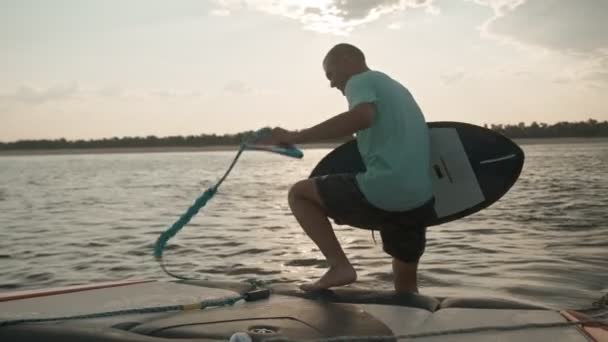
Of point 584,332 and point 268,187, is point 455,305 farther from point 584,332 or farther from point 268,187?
point 268,187

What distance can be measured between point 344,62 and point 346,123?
58cm

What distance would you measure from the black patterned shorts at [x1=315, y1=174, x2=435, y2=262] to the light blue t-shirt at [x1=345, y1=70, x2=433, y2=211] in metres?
0.08

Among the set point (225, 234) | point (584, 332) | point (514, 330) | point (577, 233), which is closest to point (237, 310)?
point (514, 330)

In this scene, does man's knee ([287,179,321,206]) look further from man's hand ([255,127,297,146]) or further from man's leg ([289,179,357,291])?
man's hand ([255,127,297,146])

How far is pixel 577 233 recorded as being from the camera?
33.1 ft

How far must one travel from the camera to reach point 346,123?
13.1 feet

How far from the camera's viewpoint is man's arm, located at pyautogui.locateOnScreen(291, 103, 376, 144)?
3984 millimetres

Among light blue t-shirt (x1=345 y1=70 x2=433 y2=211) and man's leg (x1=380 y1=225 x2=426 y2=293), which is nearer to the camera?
light blue t-shirt (x1=345 y1=70 x2=433 y2=211)

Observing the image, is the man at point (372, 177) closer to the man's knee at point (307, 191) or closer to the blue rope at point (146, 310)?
the man's knee at point (307, 191)

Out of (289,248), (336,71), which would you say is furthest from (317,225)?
(289,248)

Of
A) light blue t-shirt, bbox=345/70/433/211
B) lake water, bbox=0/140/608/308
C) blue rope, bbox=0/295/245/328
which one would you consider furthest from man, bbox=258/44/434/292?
lake water, bbox=0/140/608/308

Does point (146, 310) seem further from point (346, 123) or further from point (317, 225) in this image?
point (346, 123)

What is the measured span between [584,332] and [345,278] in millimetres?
1534

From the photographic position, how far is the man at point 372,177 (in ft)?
13.5
